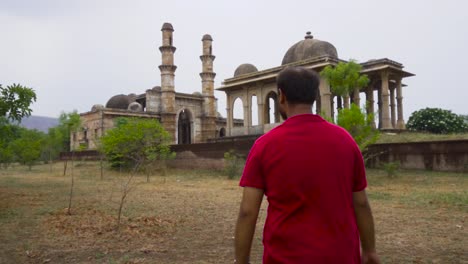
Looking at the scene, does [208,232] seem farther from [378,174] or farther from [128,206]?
[378,174]

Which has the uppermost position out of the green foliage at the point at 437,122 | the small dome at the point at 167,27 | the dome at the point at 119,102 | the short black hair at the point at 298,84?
the small dome at the point at 167,27

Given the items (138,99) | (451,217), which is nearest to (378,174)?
(451,217)

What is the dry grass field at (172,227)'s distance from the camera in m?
5.16

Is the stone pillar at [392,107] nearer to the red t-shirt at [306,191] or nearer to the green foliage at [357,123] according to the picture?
the green foliage at [357,123]

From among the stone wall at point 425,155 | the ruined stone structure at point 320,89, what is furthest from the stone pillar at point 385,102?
the stone wall at point 425,155

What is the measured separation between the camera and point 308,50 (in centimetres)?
2477

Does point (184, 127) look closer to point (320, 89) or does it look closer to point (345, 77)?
point (320, 89)

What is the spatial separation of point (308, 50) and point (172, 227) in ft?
65.1

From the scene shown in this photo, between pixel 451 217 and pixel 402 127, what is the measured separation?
17699 millimetres

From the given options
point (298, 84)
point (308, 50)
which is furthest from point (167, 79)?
point (298, 84)

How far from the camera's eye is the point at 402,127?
23797 mm

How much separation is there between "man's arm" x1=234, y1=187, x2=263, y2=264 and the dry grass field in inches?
117

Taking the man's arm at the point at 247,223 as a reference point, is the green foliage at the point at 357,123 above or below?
above

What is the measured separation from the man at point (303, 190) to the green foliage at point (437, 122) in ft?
87.1
